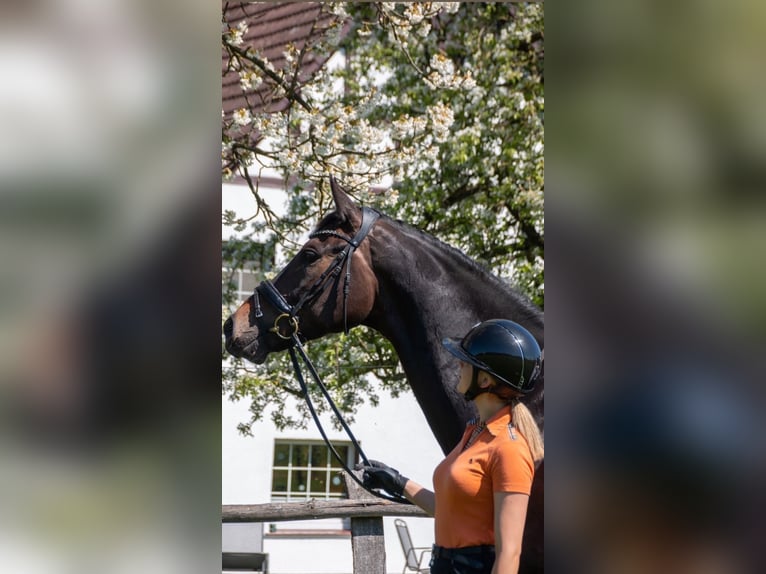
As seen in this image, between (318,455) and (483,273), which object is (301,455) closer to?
(318,455)

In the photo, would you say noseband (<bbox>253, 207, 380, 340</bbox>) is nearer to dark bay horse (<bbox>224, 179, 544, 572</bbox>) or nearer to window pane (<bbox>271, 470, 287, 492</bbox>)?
dark bay horse (<bbox>224, 179, 544, 572</bbox>)

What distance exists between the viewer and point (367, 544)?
426cm

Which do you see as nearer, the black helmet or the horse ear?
the black helmet

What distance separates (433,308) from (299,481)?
9358mm

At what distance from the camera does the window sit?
11805 millimetres

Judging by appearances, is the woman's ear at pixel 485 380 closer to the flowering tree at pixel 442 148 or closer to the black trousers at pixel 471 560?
the black trousers at pixel 471 560

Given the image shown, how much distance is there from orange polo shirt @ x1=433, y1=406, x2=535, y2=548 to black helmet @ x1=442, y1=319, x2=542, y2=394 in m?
0.14

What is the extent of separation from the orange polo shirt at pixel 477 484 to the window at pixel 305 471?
31.3ft

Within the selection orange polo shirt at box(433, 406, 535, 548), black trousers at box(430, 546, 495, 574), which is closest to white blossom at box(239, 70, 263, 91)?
orange polo shirt at box(433, 406, 535, 548)
